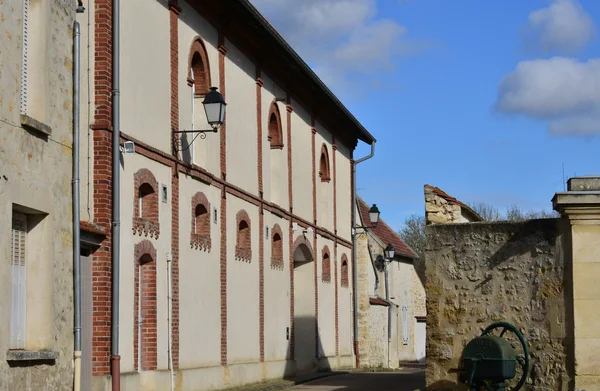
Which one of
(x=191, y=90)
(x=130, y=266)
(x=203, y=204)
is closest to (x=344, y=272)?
(x=203, y=204)

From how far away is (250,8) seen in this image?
23.2 meters

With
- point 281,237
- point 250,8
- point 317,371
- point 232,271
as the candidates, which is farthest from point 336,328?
point 250,8

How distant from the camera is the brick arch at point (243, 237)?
24266mm

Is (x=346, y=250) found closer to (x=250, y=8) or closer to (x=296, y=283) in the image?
(x=296, y=283)

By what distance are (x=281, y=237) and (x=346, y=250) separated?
947 cm

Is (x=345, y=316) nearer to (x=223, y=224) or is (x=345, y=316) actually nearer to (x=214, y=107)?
(x=223, y=224)

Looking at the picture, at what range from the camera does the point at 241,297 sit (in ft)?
79.9

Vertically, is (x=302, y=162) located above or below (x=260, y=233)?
above

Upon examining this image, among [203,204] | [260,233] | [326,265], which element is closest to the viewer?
[203,204]

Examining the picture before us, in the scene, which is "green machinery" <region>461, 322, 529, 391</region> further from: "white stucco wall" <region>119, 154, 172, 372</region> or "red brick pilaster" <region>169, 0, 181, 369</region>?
"red brick pilaster" <region>169, 0, 181, 369</region>

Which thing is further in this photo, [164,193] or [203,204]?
[203,204]

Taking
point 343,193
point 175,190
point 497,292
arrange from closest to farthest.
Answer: point 497,292, point 175,190, point 343,193

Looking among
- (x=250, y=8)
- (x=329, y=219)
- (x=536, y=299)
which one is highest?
(x=250, y=8)

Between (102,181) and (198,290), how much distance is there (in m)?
5.27
